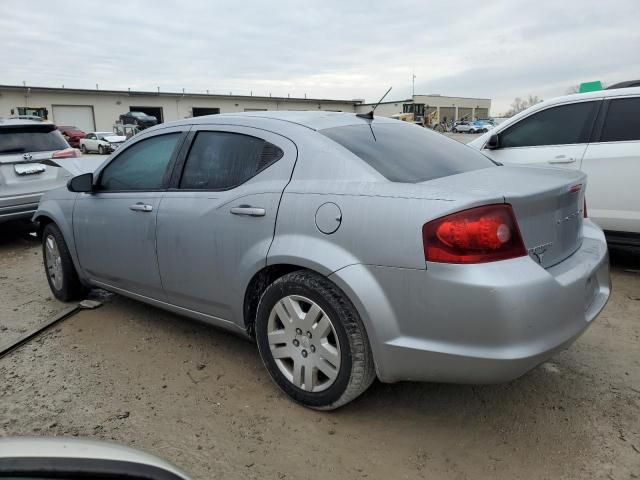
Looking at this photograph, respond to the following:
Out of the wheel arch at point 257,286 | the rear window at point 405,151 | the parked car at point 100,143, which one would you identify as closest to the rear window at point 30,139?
the wheel arch at point 257,286

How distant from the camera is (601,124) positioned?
4906 millimetres

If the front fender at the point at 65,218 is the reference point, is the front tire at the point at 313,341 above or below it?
below

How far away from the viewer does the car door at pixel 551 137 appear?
5.00 m

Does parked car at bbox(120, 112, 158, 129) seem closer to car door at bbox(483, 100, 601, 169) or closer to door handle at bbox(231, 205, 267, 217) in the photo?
car door at bbox(483, 100, 601, 169)

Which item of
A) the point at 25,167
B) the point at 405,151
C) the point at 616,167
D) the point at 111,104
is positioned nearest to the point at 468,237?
the point at 405,151

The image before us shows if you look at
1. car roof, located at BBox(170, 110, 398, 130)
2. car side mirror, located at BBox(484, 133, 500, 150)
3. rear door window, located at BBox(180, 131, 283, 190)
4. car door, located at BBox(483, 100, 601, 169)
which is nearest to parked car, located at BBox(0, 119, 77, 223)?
car roof, located at BBox(170, 110, 398, 130)

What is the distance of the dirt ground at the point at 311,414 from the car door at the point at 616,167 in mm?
1262

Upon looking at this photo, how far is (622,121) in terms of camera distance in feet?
15.7

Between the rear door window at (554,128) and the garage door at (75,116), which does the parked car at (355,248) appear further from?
the garage door at (75,116)

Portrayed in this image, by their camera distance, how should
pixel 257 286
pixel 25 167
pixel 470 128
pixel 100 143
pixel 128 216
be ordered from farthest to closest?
1. pixel 470 128
2. pixel 100 143
3. pixel 25 167
4. pixel 128 216
5. pixel 257 286

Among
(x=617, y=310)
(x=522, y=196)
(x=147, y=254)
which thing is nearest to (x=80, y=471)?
(x=522, y=196)

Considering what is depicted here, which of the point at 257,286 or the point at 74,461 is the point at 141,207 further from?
the point at 74,461

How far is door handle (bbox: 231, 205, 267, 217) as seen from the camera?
2789mm

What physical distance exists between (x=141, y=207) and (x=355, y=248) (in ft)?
5.76
